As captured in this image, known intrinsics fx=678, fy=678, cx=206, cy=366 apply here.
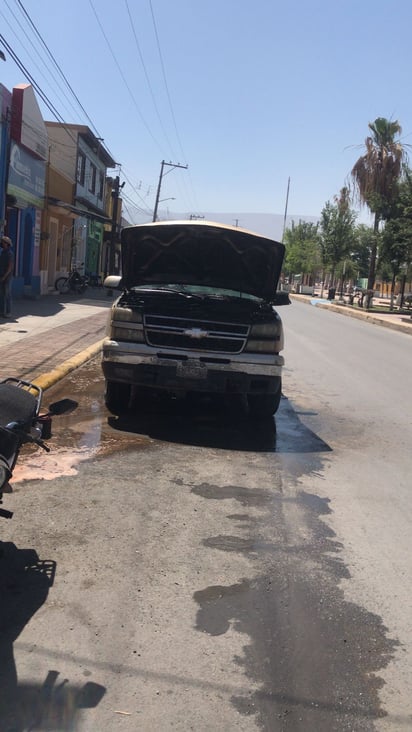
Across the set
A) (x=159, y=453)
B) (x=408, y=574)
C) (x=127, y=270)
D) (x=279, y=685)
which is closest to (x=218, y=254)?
(x=127, y=270)

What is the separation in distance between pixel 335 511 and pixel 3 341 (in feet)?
27.7

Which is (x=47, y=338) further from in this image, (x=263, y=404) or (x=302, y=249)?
(x=302, y=249)

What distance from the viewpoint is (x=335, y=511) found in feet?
16.5

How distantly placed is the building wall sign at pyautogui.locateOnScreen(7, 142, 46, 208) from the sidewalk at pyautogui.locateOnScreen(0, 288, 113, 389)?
319cm

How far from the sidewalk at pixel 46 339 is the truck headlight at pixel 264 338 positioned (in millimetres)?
2919

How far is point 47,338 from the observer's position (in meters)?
13.1

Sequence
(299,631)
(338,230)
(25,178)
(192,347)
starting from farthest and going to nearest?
(338,230) < (25,178) < (192,347) < (299,631)

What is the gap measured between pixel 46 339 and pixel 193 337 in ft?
21.5

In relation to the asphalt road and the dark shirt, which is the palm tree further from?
the asphalt road

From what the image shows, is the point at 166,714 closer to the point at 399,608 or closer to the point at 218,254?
the point at 399,608

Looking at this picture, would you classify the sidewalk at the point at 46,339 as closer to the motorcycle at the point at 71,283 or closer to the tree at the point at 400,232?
the motorcycle at the point at 71,283

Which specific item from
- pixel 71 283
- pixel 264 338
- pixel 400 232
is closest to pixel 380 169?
pixel 400 232

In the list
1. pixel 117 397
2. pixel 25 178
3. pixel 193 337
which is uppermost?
pixel 25 178

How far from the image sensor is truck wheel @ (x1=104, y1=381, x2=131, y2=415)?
747 centimetres
